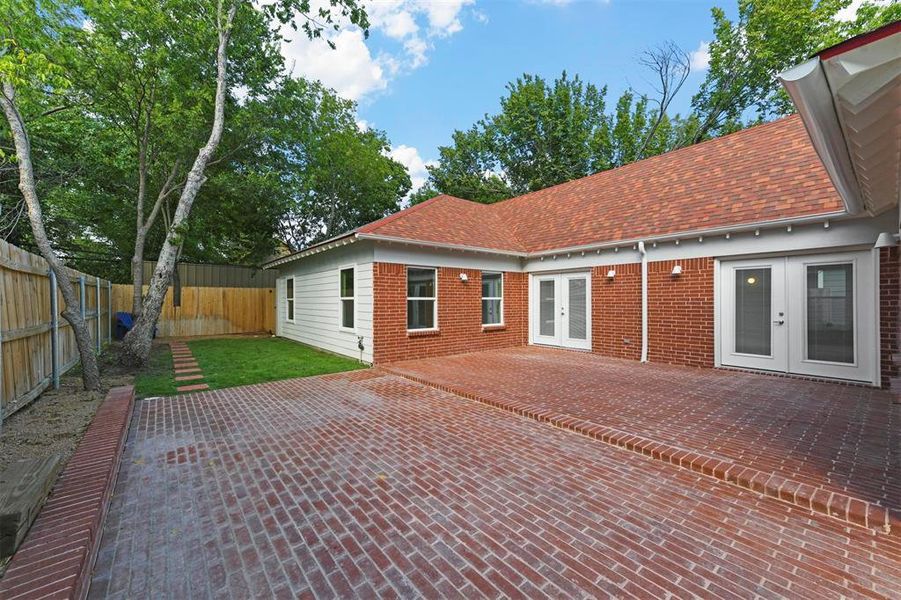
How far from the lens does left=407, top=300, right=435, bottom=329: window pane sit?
9.22m

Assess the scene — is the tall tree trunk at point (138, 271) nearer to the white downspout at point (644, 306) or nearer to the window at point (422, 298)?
the window at point (422, 298)

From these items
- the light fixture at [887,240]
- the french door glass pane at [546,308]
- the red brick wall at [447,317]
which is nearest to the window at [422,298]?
the red brick wall at [447,317]

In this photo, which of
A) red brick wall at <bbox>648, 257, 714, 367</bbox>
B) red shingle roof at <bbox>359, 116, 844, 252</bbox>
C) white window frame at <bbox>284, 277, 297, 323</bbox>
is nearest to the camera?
red shingle roof at <bbox>359, 116, 844, 252</bbox>

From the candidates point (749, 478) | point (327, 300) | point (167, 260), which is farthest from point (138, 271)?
point (749, 478)

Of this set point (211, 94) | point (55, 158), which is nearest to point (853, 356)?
point (211, 94)

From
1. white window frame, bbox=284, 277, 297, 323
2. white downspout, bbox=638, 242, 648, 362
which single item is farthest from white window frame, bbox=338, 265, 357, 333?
white downspout, bbox=638, 242, 648, 362

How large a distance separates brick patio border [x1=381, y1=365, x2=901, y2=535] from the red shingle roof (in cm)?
536

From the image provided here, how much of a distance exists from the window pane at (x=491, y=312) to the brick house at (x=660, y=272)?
5 cm

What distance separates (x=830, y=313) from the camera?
641 centimetres

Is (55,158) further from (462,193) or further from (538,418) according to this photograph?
(462,193)

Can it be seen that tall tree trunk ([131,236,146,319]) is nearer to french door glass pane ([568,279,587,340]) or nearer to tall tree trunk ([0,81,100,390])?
tall tree trunk ([0,81,100,390])

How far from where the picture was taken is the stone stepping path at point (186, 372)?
6.55 meters

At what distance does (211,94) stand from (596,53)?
16340 mm

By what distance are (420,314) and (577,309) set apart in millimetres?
4138
